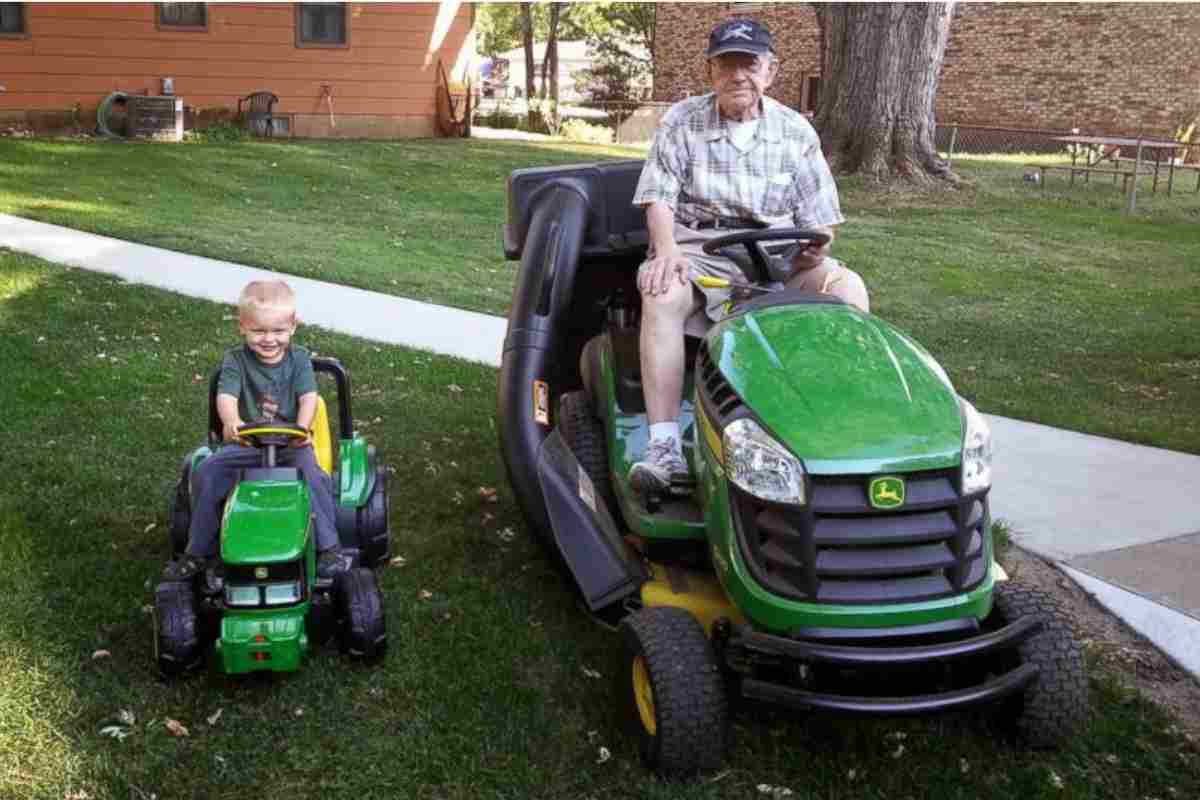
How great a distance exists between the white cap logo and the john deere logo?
1.60 meters

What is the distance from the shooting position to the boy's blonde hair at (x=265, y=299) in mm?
3559

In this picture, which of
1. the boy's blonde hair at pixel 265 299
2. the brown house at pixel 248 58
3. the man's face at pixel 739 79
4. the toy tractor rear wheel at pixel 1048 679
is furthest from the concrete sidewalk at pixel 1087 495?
the brown house at pixel 248 58

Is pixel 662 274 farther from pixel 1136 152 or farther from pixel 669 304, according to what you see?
pixel 1136 152

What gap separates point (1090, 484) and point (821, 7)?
39.4 feet

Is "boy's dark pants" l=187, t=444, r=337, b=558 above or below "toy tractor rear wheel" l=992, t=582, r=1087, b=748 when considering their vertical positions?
above

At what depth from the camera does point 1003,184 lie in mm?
16109

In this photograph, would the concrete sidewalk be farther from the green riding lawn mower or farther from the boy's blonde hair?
the boy's blonde hair

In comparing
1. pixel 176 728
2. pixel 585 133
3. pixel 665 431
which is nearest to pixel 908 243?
pixel 665 431

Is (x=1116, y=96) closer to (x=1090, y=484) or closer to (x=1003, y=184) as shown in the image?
(x=1003, y=184)

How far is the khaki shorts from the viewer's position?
3734 millimetres

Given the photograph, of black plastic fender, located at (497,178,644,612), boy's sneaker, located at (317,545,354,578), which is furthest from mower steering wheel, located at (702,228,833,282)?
boy's sneaker, located at (317,545,354,578)

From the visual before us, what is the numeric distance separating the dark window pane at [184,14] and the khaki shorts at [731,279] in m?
16.3

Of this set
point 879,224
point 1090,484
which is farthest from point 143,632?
point 879,224

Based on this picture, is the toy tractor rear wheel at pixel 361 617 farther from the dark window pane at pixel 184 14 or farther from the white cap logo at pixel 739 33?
the dark window pane at pixel 184 14
